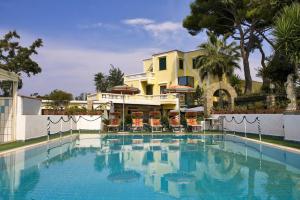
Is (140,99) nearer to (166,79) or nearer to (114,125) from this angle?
(166,79)

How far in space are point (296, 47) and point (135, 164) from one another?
9.03 m

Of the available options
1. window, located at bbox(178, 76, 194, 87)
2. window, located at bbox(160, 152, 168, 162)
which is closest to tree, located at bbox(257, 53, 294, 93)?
window, located at bbox(160, 152, 168, 162)

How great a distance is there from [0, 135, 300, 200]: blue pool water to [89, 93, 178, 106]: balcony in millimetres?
17362

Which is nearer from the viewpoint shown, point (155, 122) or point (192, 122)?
point (192, 122)

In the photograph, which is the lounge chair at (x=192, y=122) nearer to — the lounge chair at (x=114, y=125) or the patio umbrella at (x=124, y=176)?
the lounge chair at (x=114, y=125)

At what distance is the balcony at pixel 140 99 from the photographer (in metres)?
30.4

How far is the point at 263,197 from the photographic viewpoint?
5961 millimetres

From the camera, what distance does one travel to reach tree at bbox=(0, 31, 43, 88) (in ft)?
109

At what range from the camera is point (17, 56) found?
3350 cm

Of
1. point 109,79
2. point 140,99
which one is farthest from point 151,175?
point 109,79

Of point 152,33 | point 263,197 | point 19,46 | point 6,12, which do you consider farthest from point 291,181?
point 19,46

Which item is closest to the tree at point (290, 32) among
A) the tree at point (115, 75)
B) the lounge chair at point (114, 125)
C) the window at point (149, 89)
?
the lounge chair at point (114, 125)

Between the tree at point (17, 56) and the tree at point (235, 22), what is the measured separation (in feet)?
54.6

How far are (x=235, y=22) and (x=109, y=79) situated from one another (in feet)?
103
